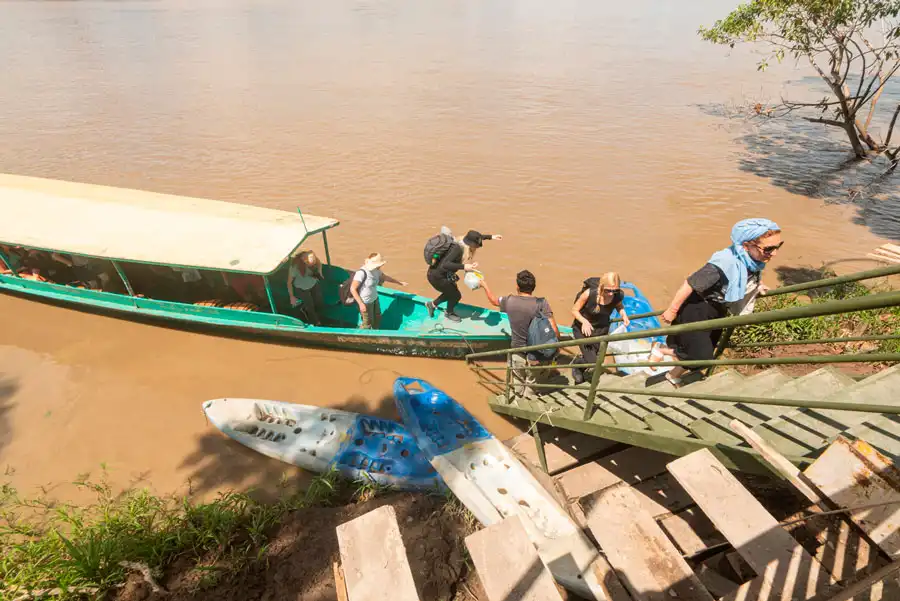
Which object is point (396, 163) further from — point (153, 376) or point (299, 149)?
point (153, 376)

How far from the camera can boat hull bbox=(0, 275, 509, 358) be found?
718cm

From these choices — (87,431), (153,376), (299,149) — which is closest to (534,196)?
(299,149)

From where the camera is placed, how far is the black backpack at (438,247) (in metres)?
6.72

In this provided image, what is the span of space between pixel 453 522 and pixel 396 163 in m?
12.9

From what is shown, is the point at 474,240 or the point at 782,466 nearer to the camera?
the point at 782,466

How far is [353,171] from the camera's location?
1470cm

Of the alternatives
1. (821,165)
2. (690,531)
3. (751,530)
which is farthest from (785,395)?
(821,165)

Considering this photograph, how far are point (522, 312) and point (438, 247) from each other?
1.92 metres

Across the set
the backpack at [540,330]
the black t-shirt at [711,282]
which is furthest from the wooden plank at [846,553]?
the backpack at [540,330]

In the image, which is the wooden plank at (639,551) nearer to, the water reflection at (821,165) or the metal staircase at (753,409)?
the metal staircase at (753,409)

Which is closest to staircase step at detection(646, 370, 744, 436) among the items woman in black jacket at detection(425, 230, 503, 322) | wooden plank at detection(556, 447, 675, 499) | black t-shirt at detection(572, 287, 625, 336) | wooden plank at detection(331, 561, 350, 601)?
wooden plank at detection(556, 447, 675, 499)

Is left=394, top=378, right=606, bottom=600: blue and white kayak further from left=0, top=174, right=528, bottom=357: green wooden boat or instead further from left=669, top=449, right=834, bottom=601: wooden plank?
left=0, top=174, right=528, bottom=357: green wooden boat

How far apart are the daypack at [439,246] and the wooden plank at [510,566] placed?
489 centimetres

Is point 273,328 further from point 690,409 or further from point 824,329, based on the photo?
point 824,329
